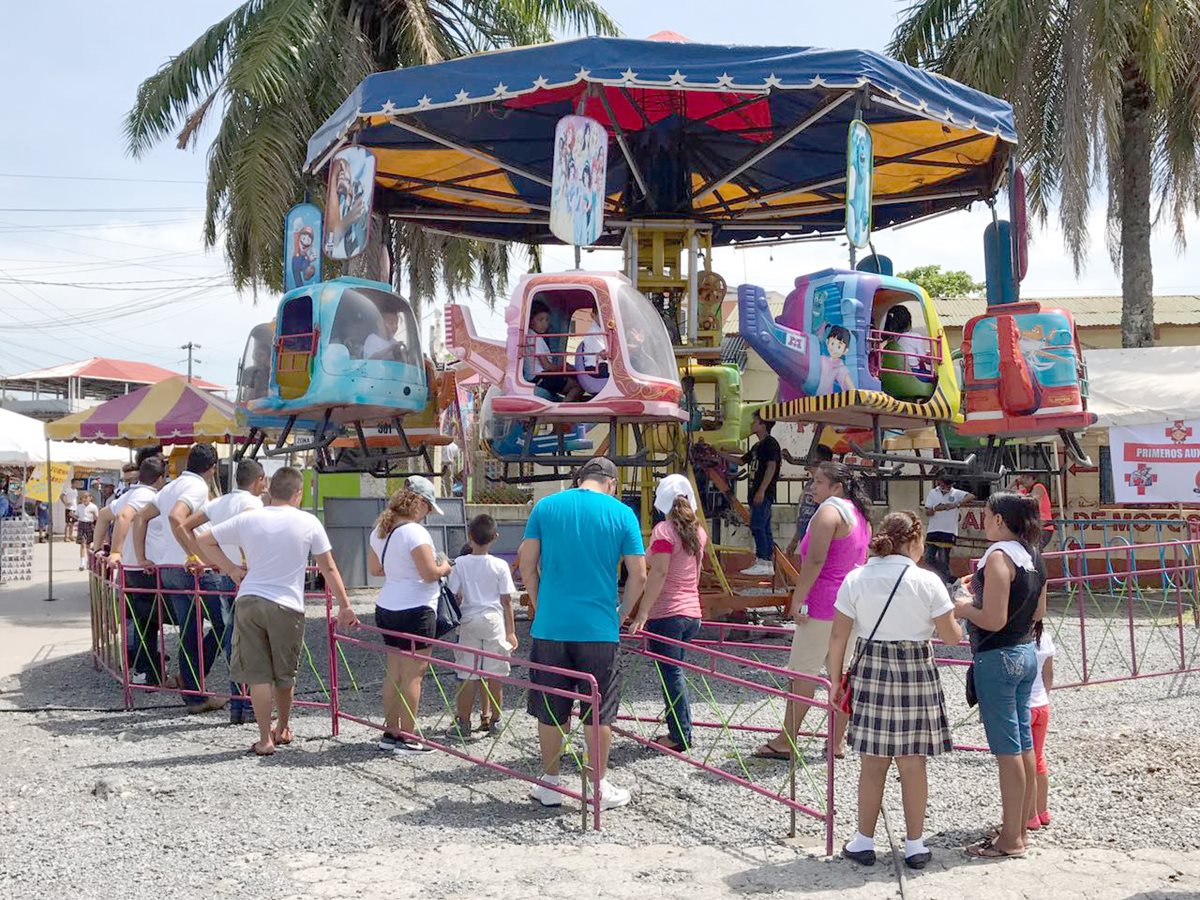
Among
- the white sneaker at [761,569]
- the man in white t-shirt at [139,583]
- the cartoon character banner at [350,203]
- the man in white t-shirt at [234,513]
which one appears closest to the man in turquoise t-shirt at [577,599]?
the man in white t-shirt at [234,513]

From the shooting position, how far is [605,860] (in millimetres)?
5379

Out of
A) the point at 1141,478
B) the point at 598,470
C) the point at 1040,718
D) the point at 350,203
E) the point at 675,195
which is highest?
the point at 675,195

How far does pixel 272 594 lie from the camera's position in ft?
24.0

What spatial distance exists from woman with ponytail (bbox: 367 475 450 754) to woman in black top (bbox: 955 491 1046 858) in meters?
3.36

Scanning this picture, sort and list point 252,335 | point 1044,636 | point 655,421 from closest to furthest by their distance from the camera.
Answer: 1. point 1044,636
2. point 655,421
3. point 252,335

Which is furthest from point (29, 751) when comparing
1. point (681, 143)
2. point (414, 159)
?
point (681, 143)

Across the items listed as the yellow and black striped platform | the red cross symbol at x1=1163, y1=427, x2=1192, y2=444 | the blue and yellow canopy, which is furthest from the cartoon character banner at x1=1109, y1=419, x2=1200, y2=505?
the yellow and black striped platform

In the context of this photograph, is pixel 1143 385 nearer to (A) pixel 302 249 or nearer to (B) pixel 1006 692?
(A) pixel 302 249

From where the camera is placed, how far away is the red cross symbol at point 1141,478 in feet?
52.2

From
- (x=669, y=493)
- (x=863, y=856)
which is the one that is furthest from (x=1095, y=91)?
(x=863, y=856)

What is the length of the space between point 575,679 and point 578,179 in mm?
5344

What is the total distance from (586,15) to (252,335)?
1108cm

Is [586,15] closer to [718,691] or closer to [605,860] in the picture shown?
[718,691]


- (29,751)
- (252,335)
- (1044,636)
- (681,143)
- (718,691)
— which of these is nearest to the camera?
(1044,636)
